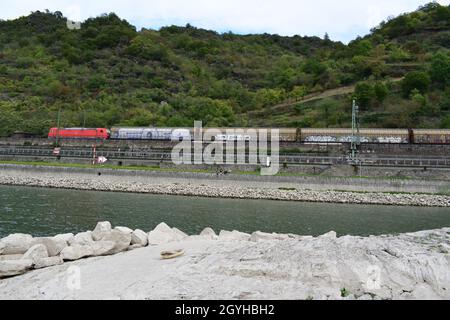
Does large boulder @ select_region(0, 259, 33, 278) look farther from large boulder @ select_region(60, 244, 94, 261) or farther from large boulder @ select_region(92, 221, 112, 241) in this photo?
large boulder @ select_region(92, 221, 112, 241)

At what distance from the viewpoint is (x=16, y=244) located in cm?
973

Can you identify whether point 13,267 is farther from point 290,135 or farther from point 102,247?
point 290,135

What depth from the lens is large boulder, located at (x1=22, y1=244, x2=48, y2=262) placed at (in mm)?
9002

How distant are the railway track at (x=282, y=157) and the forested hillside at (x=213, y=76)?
1585 cm

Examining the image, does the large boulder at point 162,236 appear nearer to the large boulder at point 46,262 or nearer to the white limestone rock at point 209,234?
the white limestone rock at point 209,234

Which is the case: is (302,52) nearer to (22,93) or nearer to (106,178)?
(22,93)

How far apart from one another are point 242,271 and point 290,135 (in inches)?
1672

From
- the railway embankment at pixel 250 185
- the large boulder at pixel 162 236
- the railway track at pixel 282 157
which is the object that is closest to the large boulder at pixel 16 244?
the large boulder at pixel 162 236

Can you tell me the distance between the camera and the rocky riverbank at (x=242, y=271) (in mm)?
6469

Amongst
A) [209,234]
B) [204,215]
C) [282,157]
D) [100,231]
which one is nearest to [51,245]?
[100,231]

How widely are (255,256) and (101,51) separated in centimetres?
13217

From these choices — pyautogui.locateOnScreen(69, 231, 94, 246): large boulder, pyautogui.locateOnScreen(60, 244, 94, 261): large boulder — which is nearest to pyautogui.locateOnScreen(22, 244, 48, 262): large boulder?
pyautogui.locateOnScreen(60, 244, 94, 261): large boulder

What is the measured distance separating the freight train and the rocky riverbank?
36.9 meters

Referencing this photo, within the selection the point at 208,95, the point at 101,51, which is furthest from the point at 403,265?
the point at 101,51
